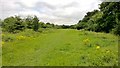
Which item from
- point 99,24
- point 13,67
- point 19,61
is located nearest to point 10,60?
point 19,61

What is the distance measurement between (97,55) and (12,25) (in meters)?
30.4

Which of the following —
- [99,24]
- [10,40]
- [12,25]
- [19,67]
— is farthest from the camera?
[12,25]

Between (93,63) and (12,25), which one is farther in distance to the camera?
(12,25)

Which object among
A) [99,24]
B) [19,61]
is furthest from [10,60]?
[99,24]

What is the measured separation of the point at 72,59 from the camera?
15.3 m

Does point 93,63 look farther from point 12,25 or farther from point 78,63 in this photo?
point 12,25

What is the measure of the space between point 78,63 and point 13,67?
3.50 meters

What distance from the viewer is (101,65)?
13781 mm

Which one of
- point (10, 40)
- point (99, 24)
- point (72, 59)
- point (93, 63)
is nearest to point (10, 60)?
point (72, 59)

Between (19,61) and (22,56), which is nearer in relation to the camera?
(19,61)

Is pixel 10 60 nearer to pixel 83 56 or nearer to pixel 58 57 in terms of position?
pixel 58 57

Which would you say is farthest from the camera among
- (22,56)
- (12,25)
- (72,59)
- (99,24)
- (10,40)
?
(12,25)

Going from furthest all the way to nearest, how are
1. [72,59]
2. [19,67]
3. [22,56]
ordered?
1. [22,56]
2. [72,59]
3. [19,67]

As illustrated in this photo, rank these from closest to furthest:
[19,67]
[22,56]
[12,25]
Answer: [19,67], [22,56], [12,25]
